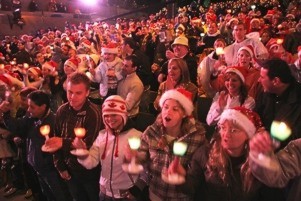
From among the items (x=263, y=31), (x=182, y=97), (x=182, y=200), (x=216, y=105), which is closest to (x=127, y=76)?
(x=216, y=105)

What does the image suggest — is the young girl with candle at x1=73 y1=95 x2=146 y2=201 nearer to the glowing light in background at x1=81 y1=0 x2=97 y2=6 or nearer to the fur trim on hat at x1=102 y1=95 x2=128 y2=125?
the fur trim on hat at x1=102 y1=95 x2=128 y2=125

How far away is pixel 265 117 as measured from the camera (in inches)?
149

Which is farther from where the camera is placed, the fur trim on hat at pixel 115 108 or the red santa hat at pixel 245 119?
the fur trim on hat at pixel 115 108

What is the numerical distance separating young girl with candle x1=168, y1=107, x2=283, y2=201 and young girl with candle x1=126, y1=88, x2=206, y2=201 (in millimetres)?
159

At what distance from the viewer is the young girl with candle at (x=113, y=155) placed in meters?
3.54

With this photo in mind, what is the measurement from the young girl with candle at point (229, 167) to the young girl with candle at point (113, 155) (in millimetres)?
782

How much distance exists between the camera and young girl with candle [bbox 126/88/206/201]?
123 inches

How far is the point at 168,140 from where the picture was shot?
10.5ft

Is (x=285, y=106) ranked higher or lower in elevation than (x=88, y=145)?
higher

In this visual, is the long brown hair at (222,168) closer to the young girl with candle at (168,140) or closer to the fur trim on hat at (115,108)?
the young girl with candle at (168,140)

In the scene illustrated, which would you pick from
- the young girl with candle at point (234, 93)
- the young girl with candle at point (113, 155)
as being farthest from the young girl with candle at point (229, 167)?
the young girl with candle at point (234, 93)

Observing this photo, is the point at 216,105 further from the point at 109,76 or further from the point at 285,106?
the point at 109,76

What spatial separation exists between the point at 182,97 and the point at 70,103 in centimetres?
137

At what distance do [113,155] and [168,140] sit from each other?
668mm
